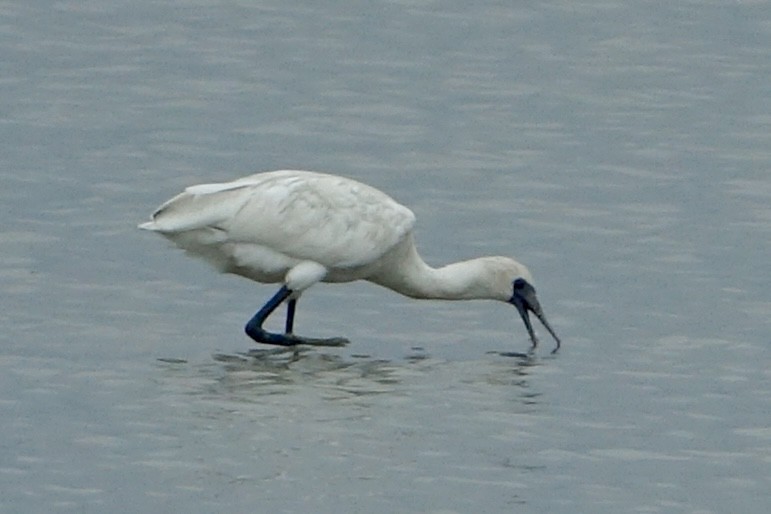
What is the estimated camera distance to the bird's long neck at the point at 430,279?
56.3 feet

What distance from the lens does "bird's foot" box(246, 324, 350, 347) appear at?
16.7 metres

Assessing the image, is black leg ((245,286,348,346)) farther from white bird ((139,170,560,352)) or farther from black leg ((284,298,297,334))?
black leg ((284,298,297,334))

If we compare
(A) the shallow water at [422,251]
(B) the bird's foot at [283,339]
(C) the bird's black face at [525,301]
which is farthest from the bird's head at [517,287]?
(B) the bird's foot at [283,339]

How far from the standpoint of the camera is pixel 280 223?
16.6 meters

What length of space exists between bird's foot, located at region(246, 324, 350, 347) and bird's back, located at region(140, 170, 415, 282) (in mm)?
325

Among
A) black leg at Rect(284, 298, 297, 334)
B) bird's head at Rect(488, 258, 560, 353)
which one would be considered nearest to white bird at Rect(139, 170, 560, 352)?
black leg at Rect(284, 298, 297, 334)

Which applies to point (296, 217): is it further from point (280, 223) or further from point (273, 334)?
point (273, 334)

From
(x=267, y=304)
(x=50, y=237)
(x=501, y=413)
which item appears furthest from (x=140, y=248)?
(x=501, y=413)

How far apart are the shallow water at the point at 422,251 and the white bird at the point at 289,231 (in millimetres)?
410

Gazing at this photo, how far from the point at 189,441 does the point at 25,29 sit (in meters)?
13.8

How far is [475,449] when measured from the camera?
14031 millimetres

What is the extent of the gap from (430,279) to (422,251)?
99.9 inches

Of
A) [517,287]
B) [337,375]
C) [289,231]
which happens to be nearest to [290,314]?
[289,231]

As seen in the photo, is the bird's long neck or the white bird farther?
the bird's long neck
